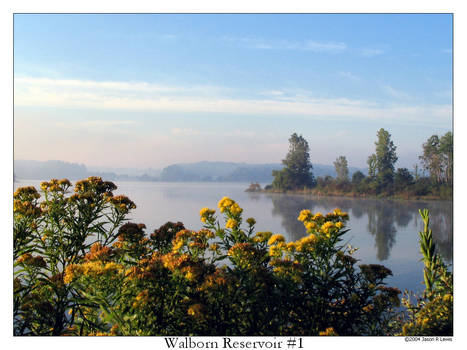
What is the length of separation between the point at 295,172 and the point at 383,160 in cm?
668

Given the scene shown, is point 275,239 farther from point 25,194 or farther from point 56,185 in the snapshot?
point 25,194

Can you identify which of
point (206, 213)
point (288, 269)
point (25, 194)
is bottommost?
point (288, 269)

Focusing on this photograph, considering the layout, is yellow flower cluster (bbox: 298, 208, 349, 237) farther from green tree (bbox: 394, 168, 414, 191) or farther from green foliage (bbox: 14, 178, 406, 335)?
green tree (bbox: 394, 168, 414, 191)

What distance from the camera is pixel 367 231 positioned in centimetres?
834

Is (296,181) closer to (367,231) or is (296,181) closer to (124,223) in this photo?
(367,231)

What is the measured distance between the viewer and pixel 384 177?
24.6 meters

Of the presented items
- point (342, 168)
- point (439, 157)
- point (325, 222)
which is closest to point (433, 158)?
point (439, 157)

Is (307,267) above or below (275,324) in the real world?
above

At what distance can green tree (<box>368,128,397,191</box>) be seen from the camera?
24672 mm

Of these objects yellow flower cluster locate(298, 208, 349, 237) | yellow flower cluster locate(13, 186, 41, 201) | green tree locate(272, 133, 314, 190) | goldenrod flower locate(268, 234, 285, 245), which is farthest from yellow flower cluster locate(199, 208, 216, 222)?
green tree locate(272, 133, 314, 190)

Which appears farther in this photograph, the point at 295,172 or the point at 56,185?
the point at 295,172
